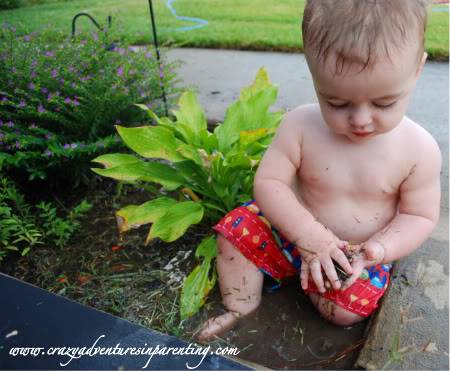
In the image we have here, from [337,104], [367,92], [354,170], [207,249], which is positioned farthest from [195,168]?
[367,92]

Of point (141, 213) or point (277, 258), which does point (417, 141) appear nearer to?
point (277, 258)

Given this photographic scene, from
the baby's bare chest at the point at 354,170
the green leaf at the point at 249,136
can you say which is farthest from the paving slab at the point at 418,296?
the green leaf at the point at 249,136

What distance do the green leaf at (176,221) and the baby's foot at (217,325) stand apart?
35 cm

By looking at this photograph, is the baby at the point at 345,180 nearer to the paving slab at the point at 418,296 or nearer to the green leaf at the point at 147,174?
the paving slab at the point at 418,296

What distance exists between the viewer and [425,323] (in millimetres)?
1437

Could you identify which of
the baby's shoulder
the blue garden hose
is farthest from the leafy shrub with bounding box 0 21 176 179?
the blue garden hose

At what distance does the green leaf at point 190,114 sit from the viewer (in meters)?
2.10

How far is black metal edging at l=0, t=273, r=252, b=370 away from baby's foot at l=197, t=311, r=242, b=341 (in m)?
0.58

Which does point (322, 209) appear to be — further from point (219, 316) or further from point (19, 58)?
point (19, 58)

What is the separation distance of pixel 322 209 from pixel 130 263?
0.83 m

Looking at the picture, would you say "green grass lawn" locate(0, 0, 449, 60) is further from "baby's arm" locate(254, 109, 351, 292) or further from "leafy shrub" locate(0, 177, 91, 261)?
"baby's arm" locate(254, 109, 351, 292)

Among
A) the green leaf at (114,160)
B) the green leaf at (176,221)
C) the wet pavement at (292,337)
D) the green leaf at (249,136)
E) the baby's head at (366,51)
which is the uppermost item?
the baby's head at (366,51)

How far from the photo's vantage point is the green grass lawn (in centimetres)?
435

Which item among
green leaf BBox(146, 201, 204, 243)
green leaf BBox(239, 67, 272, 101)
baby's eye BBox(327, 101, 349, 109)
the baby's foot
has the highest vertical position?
baby's eye BBox(327, 101, 349, 109)
